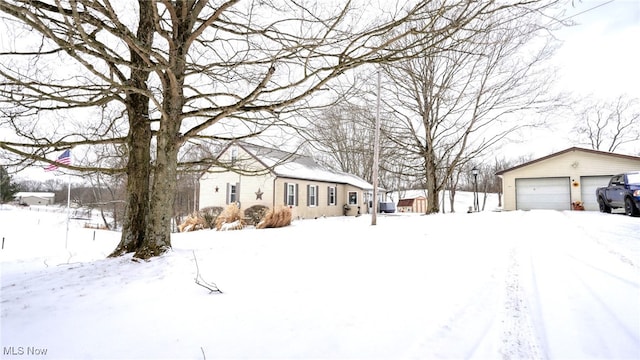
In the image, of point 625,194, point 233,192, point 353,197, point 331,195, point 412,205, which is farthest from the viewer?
point 412,205

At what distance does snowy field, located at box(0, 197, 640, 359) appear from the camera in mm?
2109

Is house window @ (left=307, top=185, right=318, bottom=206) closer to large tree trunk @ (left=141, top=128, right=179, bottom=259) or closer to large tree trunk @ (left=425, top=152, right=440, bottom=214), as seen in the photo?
large tree trunk @ (left=425, top=152, right=440, bottom=214)

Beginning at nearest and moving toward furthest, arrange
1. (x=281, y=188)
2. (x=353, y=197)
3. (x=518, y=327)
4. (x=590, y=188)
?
(x=518, y=327) < (x=590, y=188) < (x=281, y=188) < (x=353, y=197)

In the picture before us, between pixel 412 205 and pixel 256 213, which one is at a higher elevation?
pixel 256 213

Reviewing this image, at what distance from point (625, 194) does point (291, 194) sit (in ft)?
50.9

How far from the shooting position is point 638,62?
21.8ft

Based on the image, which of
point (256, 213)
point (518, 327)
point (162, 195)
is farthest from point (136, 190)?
point (256, 213)

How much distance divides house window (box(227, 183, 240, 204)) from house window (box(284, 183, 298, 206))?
10.7 feet

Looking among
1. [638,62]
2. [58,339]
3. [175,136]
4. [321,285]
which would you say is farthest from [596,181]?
[58,339]

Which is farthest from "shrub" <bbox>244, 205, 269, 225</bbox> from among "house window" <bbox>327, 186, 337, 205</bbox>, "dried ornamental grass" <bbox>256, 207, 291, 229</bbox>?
"house window" <bbox>327, 186, 337, 205</bbox>

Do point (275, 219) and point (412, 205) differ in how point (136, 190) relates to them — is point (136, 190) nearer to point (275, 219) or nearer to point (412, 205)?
point (275, 219)

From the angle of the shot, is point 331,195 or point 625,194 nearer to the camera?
point 625,194

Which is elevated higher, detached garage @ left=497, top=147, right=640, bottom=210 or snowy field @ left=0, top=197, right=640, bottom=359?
detached garage @ left=497, top=147, right=640, bottom=210

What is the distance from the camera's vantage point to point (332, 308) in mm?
2812
